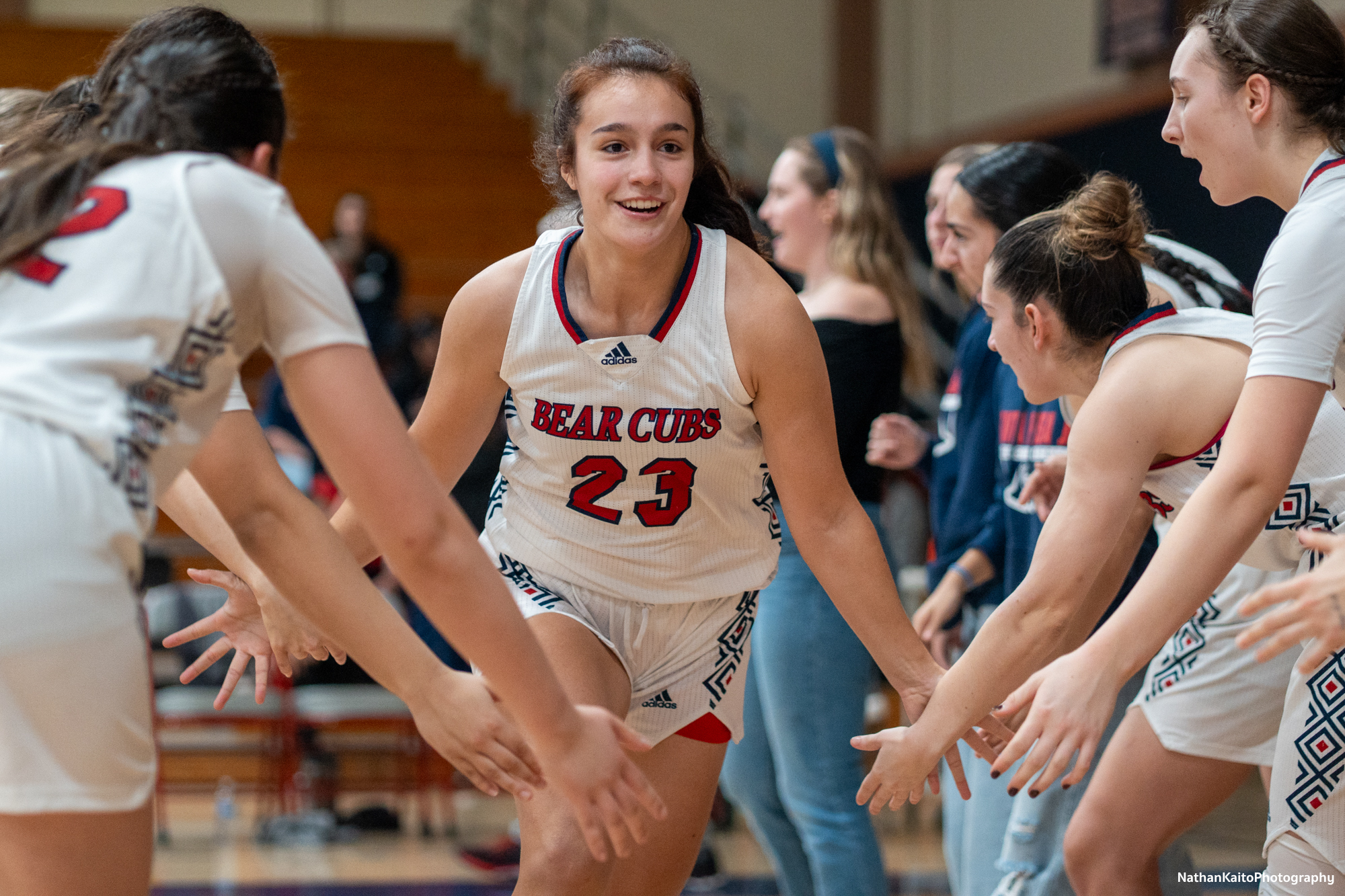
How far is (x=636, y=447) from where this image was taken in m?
2.56

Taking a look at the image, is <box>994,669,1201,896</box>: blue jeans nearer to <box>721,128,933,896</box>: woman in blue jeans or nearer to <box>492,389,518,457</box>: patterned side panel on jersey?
<box>721,128,933,896</box>: woman in blue jeans

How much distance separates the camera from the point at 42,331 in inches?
65.6

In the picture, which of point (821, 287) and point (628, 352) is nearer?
point (628, 352)

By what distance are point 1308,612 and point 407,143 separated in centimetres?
1050

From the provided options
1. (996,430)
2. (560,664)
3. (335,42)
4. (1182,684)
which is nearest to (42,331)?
(560,664)

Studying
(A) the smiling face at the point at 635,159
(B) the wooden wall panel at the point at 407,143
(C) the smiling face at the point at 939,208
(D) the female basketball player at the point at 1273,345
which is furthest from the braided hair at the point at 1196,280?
(B) the wooden wall panel at the point at 407,143

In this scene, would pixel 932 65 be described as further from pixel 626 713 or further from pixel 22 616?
pixel 22 616

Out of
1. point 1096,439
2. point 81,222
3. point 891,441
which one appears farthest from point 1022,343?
point 81,222

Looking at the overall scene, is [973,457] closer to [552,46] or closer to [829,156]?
[829,156]

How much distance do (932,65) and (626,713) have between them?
10537 mm

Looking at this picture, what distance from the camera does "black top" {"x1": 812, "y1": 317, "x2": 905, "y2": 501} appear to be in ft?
11.7

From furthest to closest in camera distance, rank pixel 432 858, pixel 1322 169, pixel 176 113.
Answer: pixel 432 858 → pixel 1322 169 → pixel 176 113

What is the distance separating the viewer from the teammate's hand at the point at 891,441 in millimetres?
3695

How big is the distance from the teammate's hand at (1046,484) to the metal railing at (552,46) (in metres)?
8.92
